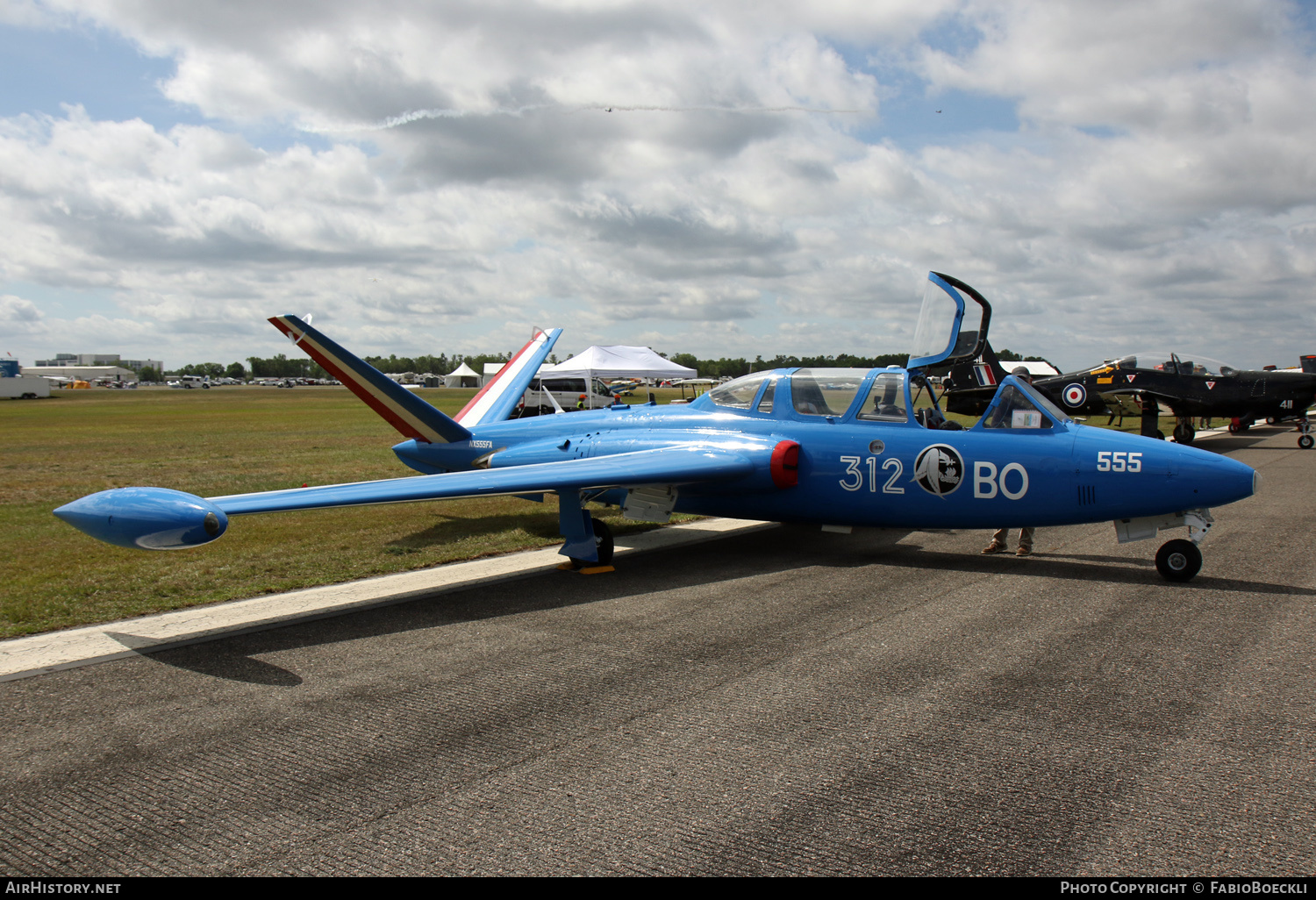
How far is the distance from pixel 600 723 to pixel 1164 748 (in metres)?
3.04

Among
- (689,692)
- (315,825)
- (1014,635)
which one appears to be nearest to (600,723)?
(689,692)

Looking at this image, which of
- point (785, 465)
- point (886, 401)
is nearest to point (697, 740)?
point (785, 465)

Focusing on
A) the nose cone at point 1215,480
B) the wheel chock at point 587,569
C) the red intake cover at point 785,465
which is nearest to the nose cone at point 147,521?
the wheel chock at point 587,569

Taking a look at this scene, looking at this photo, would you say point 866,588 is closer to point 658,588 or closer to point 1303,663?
point 658,588

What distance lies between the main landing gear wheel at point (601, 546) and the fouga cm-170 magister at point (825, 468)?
1.2 inches

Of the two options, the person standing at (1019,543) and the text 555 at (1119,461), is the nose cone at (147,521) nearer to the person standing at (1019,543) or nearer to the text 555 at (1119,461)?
the text 555 at (1119,461)

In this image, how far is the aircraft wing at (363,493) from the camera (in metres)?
5.68

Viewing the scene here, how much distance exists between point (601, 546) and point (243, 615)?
3591 mm

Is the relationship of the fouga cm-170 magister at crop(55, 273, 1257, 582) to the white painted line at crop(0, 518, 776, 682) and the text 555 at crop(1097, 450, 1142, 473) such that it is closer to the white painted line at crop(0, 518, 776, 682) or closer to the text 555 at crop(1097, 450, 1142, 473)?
the text 555 at crop(1097, 450, 1142, 473)

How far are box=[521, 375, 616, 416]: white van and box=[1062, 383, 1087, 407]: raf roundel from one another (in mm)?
18449

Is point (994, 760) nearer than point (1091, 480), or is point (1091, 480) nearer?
point (994, 760)

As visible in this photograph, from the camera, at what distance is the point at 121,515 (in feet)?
18.6

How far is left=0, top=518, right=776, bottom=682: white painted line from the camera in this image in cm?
591
